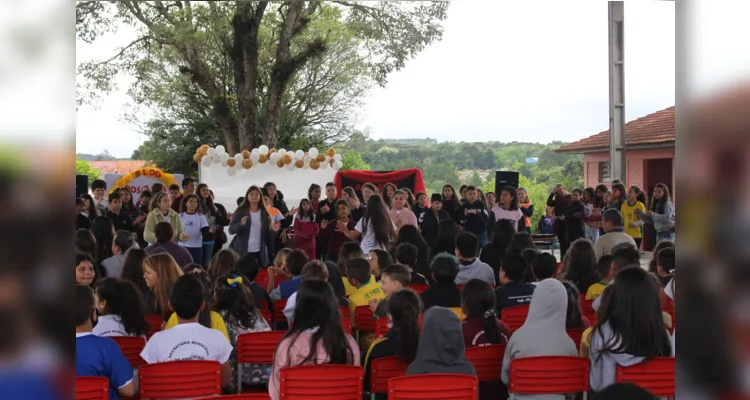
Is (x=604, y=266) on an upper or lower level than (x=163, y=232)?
lower

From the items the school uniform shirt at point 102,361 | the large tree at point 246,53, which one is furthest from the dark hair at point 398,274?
the large tree at point 246,53

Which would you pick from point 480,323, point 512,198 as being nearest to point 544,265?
point 480,323

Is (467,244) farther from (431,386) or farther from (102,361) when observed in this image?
(102,361)

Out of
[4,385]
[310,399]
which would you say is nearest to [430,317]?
[310,399]

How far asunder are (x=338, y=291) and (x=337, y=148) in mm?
24239

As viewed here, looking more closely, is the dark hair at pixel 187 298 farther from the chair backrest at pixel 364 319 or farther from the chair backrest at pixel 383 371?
the chair backrest at pixel 364 319

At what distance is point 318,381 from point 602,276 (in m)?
2.95

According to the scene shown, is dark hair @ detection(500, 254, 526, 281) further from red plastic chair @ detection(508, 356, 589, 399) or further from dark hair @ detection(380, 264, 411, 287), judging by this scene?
red plastic chair @ detection(508, 356, 589, 399)

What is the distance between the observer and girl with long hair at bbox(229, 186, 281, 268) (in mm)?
8352

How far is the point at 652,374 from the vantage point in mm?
3396

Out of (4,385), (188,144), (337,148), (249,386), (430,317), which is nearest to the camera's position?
(4,385)

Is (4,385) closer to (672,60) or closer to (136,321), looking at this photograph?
(672,60)

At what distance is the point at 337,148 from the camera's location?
96.6ft

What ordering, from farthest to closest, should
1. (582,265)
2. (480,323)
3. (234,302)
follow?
(582,265), (234,302), (480,323)
